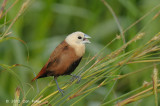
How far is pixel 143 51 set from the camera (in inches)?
53.1

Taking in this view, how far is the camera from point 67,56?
2.15 metres

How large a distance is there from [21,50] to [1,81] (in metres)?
0.38

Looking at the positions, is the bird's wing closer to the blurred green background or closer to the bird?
the bird

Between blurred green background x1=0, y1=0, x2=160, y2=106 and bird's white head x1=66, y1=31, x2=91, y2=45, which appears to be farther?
blurred green background x1=0, y1=0, x2=160, y2=106

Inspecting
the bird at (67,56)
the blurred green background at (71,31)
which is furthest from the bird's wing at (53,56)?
the blurred green background at (71,31)

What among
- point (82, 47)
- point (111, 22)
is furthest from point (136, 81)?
point (111, 22)

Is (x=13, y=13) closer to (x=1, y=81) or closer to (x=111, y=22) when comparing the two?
(x=1, y=81)

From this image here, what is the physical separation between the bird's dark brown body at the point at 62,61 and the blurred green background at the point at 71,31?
340 mm

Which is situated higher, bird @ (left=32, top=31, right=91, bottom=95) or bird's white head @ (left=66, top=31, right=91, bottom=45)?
bird's white head @ (left=66, top=31, right=91, bottom=45)

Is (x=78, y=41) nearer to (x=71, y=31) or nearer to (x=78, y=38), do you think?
(x=78, y=38)

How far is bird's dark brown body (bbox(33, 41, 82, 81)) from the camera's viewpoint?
84.7 inches

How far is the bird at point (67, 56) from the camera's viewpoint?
7.05 feet

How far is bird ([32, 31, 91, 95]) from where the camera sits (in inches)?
84.6

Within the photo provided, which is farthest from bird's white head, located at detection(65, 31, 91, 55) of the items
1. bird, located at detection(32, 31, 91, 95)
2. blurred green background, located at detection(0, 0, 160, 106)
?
blurred green background, located at detection(0, 0, 160, 106)
